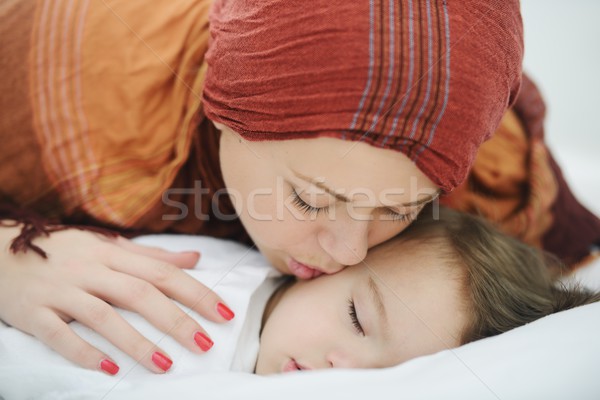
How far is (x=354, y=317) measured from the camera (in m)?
0.93

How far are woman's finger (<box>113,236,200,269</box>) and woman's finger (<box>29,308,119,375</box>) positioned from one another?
19 centimetres

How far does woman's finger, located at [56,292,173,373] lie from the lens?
2.74ft

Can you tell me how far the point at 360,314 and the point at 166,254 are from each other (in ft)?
1.13

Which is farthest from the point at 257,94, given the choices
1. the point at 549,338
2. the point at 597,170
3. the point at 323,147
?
the point at 597,170

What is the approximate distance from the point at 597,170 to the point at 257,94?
4.63ft

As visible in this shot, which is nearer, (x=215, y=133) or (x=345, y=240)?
(x=345, y=240)

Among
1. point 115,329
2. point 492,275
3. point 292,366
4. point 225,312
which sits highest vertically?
point 115,329

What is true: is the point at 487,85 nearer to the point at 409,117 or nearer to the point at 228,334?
the point at 409,117

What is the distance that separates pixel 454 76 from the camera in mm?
768

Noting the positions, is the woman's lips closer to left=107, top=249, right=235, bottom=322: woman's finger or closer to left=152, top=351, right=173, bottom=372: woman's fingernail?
left=107, top=249, right=235, bottom=322: woman's finger

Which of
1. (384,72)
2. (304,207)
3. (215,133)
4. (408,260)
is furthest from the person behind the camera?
(215,133)

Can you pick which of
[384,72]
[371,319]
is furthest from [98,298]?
[384,72]

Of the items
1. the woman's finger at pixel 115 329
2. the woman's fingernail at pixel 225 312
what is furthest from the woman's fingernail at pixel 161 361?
the woman's fingernail at pixel 225 312

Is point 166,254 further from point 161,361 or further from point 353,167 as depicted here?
point 353,167
